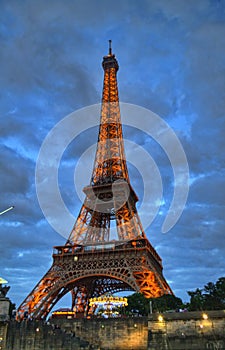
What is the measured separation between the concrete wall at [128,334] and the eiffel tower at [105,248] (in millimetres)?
10168

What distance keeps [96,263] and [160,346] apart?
860 inches

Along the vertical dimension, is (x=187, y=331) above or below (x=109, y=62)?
below

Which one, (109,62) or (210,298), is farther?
(109,62)

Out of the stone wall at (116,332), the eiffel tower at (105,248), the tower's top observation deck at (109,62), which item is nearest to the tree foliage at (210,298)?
the eiffel tower at (105,248)

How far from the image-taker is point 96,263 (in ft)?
191

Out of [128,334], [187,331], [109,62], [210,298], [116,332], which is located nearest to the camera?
[187,331]

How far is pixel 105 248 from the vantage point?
5975 cm

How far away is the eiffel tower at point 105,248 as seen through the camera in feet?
177

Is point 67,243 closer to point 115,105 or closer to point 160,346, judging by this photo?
point 160,346

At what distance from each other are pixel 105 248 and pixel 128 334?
65.7 ft

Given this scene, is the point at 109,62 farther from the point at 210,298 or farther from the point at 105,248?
the point at 210,298

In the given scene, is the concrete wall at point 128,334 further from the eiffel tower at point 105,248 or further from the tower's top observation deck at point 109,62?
the tower's top observation deck at point 109,62

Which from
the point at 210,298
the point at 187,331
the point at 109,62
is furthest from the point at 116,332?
the point at 109,62

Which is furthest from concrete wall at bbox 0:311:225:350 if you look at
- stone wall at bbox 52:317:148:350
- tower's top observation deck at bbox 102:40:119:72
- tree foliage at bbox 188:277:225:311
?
tower's top observation deck at bbox 102:40:119:72
